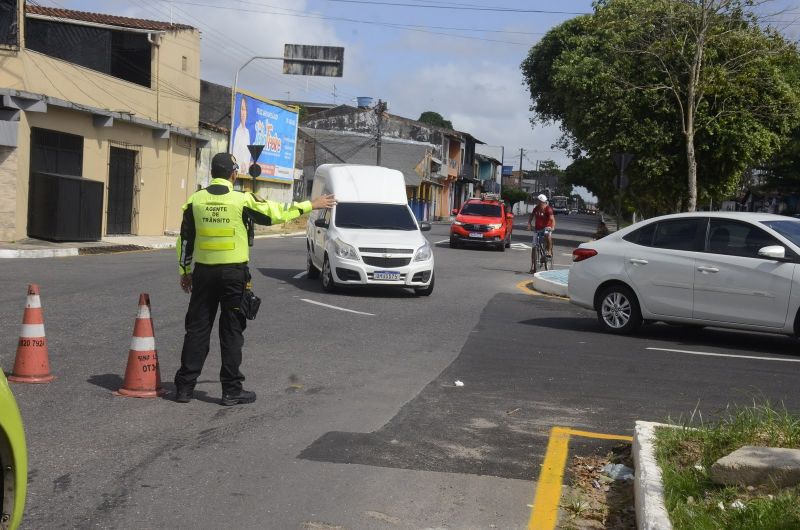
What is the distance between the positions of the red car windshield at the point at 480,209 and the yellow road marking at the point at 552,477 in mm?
26591

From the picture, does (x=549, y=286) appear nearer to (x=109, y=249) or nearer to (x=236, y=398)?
(x=236, y=398)

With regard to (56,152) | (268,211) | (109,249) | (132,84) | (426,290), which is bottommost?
(109,249)

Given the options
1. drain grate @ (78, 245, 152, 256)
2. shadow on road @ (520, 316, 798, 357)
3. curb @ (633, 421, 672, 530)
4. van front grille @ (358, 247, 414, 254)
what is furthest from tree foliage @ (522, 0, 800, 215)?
curb @ (633, 421, 672, 530)

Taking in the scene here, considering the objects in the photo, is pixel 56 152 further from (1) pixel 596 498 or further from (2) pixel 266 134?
(1) pixel 596 498

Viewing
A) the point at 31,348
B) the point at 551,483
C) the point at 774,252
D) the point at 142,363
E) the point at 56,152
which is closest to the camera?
the point at 551,483

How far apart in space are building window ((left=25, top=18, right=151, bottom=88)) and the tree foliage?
1591cm

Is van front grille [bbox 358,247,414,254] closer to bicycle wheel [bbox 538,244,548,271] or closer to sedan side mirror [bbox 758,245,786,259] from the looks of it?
sedan side mirror [bbox 758,245,786,259]

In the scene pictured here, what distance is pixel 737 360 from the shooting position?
10.9 metres

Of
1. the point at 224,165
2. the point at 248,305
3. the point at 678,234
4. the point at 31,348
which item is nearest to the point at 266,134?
the point at 678,234

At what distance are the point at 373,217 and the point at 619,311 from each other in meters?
6.16

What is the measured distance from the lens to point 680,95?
3638 cm

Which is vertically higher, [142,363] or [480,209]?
[480,209]

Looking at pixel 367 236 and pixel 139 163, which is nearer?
pixel 367 236

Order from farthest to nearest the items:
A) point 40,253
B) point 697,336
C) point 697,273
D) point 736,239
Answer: point 40,253, point 697,336, point 697,273, point 736,239
